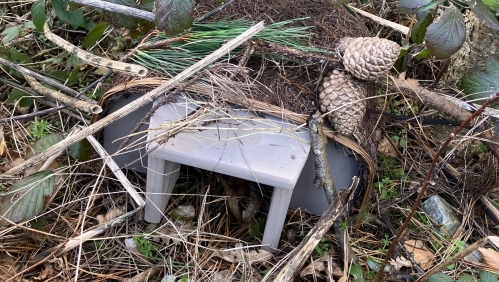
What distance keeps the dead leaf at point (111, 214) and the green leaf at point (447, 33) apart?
1.04 metres

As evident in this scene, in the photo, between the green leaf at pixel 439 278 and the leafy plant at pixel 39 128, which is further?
the leafy plant at pixel 39 128

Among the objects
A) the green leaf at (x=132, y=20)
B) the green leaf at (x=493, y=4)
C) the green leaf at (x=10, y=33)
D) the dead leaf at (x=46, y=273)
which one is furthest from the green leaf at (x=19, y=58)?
the green leaf at (x=493, y=4)

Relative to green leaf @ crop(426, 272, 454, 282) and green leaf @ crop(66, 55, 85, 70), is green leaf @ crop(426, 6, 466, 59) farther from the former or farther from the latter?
green leaf @ crop(66, 55, 85, 70)

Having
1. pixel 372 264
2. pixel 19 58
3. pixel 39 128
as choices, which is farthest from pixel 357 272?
pixel 19 58

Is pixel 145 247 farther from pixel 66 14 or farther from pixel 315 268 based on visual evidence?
pixel 66 14

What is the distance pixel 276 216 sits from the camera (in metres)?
1.27

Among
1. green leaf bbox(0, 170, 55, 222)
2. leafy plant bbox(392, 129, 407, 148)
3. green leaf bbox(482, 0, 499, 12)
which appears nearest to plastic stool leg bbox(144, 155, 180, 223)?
green leaf bbox(0, 170, 55, 222)

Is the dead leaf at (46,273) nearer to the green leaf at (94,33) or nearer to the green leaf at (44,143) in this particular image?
the green leaf at (44,143)

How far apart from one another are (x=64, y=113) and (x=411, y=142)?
1291mm

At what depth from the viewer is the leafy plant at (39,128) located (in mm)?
1521

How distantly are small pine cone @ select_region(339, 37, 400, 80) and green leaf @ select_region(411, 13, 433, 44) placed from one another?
0.94 ft

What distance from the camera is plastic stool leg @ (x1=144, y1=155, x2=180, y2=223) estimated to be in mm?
1252

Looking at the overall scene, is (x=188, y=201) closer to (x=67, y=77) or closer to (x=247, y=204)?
(x=247, y=204)

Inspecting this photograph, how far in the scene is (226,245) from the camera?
54.5 inches
